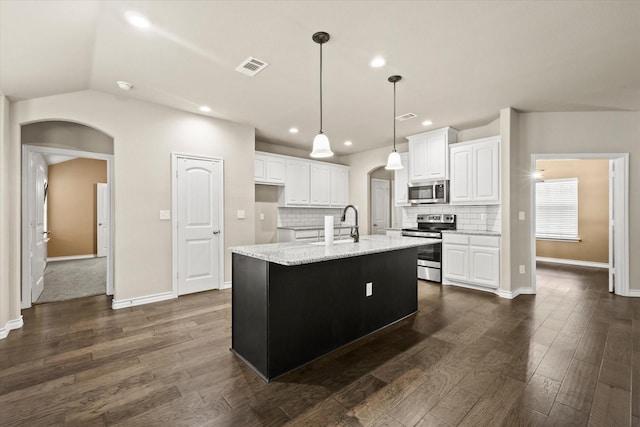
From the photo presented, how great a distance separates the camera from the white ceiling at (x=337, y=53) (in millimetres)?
2180

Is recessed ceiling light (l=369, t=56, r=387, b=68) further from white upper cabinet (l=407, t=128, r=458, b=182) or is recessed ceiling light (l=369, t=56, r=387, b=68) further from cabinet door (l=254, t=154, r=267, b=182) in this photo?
cabinet door (l=254, t=154, r=267, b=182)

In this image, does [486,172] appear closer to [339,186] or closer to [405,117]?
[405,117]

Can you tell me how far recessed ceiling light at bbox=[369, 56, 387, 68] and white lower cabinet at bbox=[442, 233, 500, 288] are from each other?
10.3 feet

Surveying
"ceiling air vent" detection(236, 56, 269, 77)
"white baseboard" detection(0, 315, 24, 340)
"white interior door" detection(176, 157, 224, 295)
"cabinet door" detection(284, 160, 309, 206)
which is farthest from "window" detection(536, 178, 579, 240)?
"white baseboard" detection(0, 315, 24, 340)

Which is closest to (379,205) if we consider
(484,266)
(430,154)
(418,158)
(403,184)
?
(403,184)

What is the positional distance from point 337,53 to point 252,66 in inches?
35.5

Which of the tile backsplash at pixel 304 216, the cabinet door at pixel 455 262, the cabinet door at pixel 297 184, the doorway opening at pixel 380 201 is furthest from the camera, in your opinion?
the doorway opening at pixel 380 201

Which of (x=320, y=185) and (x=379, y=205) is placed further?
(x=379, y=205)

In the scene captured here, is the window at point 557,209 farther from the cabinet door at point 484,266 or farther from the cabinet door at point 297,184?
the cabinet door at point 297,184

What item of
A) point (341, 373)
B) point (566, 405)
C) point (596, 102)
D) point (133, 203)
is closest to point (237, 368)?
point (341, 373)

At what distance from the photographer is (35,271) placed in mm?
4086

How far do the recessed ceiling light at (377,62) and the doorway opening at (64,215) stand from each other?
3781mm

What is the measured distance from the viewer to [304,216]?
672 centimetres

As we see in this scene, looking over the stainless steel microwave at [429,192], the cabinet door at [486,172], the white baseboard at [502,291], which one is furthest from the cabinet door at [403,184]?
the white baseboard at [502,291]
